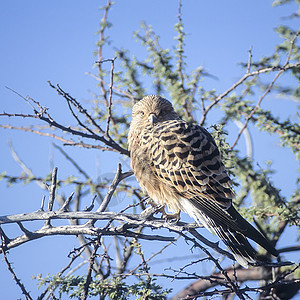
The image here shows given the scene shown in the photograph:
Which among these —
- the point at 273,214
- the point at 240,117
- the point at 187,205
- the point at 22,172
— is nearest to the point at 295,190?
the point at 273,214

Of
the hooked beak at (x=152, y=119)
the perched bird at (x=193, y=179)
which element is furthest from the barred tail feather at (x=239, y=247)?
the hooked beak at (x=152, y=119)

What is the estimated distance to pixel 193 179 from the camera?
10.7 feet

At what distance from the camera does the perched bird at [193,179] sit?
121 inches

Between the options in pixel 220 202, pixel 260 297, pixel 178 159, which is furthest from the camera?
pixel 260 297

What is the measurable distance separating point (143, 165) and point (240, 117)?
5.77 ft

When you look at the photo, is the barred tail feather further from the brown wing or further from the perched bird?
the brown wing

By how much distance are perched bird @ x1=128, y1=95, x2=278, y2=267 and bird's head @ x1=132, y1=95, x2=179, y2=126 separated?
40 centimetres

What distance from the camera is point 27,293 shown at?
301cm

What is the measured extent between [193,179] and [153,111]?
1115 mm

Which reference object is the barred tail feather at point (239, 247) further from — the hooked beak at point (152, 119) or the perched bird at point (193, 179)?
the hooked beak at point (152, 119)

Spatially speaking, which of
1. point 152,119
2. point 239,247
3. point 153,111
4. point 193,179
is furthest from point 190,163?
point 153,111

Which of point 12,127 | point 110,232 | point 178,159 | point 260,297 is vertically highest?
point 12,127

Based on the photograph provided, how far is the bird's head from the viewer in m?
4.14

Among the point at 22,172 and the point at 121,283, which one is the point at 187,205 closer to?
the point at 121,283
